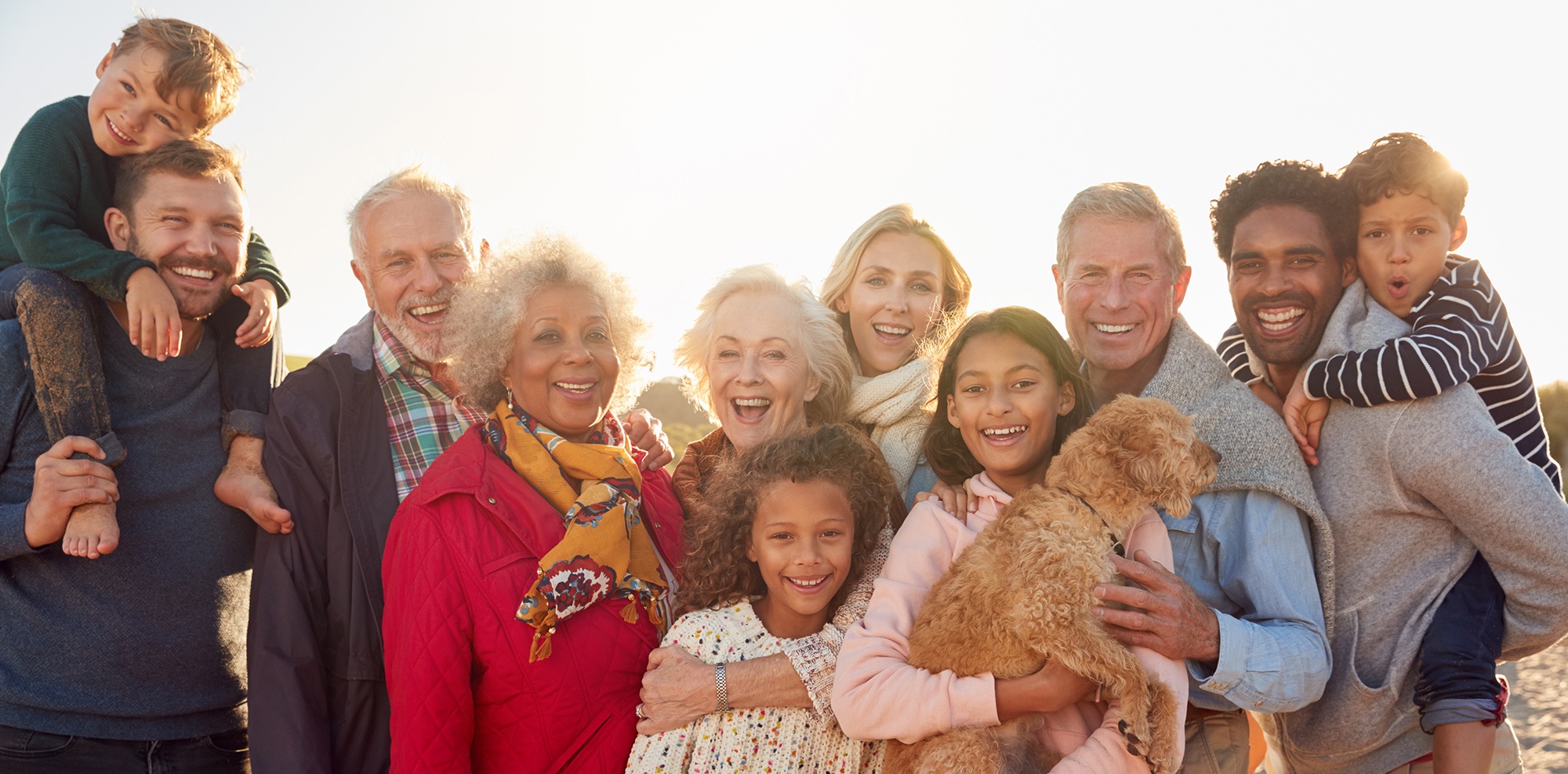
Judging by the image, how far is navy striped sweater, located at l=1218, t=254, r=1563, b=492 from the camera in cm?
345

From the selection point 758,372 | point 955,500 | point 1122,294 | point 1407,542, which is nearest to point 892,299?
point 758,372

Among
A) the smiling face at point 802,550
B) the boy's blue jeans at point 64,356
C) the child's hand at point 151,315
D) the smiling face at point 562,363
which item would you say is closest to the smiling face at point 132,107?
the boy's blue jeans at point 64,356

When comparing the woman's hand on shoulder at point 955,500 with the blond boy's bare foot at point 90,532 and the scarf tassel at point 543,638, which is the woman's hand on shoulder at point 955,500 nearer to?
the scarf tassel at point 543,638

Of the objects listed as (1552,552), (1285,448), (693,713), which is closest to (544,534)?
(693,713)

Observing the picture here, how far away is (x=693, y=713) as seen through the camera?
10.8 ft

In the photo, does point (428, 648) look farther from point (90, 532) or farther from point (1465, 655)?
point (1465, 655)

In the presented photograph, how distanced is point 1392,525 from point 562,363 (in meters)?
3.42

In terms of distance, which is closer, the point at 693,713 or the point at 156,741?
the point at 693,713

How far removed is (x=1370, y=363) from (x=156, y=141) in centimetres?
540

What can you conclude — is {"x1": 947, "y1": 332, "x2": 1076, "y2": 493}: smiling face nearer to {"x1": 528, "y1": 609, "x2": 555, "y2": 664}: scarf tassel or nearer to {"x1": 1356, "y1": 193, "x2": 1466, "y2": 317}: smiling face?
{"x1": 1356, "y1": 193, "x2": 1466, "y2": 317}: smiling face

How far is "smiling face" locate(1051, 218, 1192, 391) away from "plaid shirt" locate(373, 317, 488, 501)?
110 inches

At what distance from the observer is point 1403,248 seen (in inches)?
151

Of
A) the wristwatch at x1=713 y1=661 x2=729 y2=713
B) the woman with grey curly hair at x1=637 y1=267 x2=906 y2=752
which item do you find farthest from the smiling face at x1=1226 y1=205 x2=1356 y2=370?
the wristwatch at x1=713 y1=661 x2=729 y2=713

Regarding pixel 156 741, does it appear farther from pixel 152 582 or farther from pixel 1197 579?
pixel 1197 579
